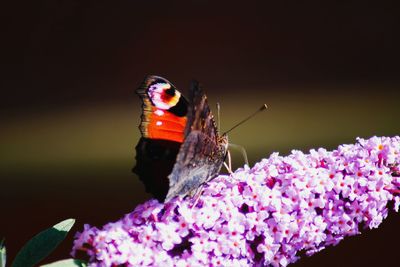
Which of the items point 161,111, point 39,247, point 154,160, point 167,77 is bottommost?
→ point 39,247

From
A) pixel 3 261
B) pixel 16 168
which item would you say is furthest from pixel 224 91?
pixel 3 261

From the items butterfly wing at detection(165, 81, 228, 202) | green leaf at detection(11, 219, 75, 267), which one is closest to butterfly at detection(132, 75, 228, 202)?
butterfly wing at detection(165, 81, 228, 202)

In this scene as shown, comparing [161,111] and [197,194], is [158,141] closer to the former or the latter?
[161,111]

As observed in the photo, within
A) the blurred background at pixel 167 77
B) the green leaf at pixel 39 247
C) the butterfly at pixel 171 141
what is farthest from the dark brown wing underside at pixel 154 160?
the blurred background at pixel 167 77

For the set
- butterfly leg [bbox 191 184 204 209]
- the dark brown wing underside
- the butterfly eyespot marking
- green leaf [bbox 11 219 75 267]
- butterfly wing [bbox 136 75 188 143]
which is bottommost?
green leaf [bbox 11 219 75 267]

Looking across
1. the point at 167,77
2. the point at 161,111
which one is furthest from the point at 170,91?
the point at 167,77

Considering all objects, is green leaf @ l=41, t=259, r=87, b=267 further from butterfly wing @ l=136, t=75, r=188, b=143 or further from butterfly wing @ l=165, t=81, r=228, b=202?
butterfly wing @ l=136, t=75, r=188, b=143

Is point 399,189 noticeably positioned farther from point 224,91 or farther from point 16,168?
point 16,168
